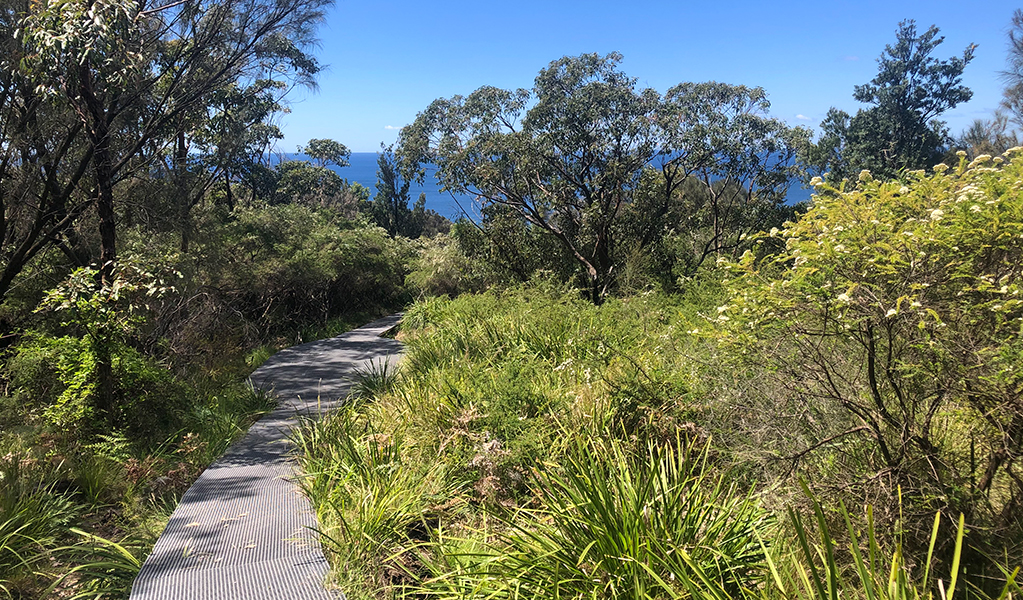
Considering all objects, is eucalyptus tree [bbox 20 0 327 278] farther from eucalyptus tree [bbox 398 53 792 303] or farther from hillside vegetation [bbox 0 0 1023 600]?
eucalyptus tree [bbox 398 53 792 303]

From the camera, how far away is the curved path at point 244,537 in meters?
3.10

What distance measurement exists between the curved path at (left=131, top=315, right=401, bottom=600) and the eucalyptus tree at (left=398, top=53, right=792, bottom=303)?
29.3 feet

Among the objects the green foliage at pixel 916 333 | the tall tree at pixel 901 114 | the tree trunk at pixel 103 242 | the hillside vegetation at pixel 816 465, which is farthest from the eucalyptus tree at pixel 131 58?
the tall tree at pixel 901 114

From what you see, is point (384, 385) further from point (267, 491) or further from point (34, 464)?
point (34, 464)

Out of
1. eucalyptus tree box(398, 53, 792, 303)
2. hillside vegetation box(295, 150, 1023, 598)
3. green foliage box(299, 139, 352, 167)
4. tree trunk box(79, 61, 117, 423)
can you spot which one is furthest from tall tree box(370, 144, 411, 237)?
hillside vegetation box(295, 150, 1023, 598)

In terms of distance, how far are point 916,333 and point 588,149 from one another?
1130cm

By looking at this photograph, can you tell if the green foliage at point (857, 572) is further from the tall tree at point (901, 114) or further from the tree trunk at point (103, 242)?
the tall tree at point (901, 114)

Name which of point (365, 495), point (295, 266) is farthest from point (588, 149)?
point (365, 495)

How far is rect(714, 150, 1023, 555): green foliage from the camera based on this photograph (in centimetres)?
238

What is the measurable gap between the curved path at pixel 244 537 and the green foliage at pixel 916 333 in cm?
278

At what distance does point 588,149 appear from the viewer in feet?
43.4

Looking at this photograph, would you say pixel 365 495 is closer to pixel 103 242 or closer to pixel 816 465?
pixel 816 465

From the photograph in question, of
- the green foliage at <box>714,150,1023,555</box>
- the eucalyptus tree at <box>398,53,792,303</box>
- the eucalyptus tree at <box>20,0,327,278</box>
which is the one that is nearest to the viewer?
the green foliage at <box>714,150,1023,555</box>

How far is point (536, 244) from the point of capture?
614 inches
